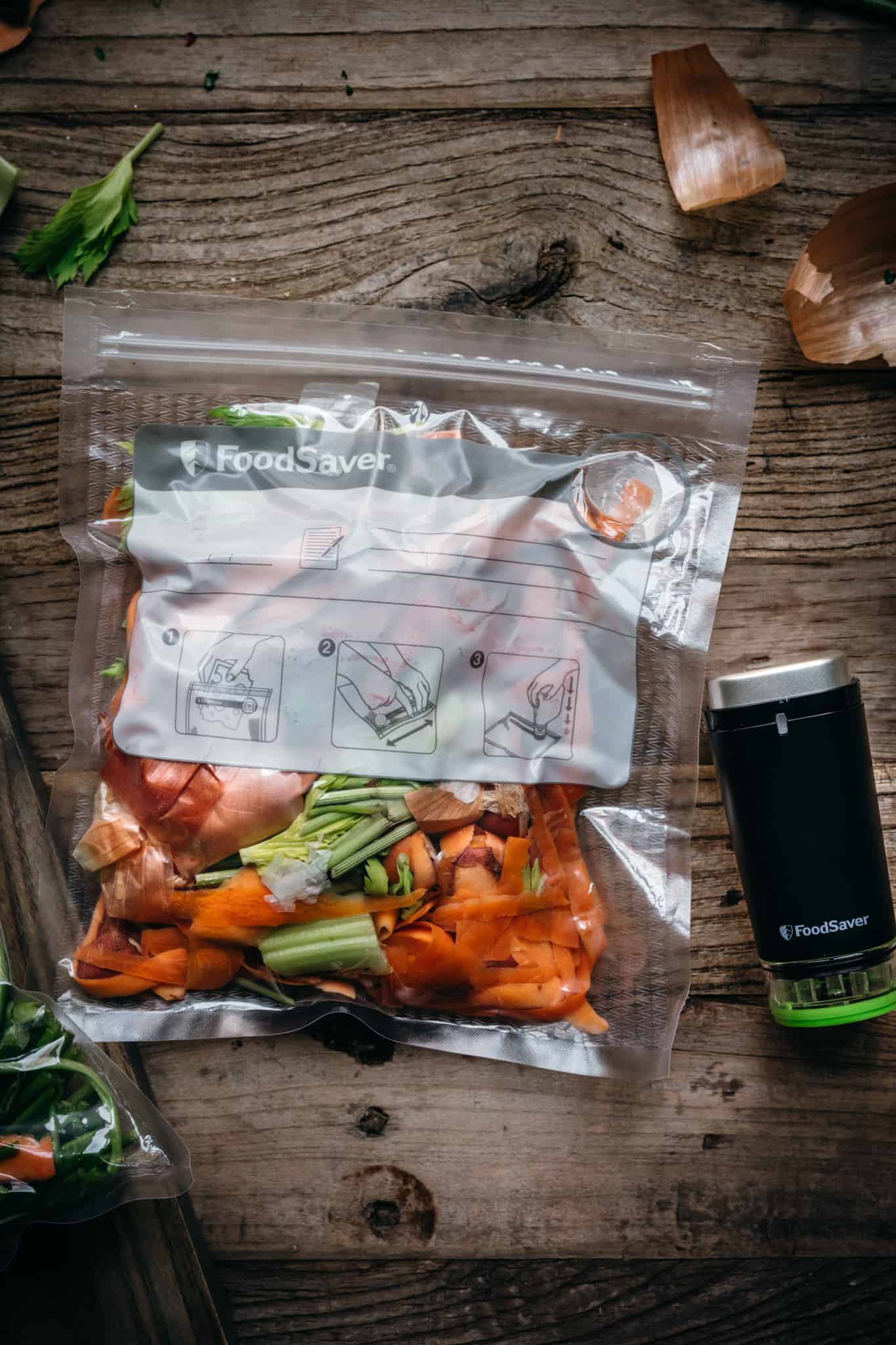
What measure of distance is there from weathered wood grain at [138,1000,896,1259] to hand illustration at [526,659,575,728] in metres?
0.39

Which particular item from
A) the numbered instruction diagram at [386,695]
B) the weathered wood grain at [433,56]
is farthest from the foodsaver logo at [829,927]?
the weathered wood grain at [433,56]

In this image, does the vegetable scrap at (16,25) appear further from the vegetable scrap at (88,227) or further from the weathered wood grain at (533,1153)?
the weathered wood grain at (533,1153)

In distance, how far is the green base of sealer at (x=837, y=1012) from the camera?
0.81m

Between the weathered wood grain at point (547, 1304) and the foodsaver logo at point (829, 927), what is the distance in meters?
0.41

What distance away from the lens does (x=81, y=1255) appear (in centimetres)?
85

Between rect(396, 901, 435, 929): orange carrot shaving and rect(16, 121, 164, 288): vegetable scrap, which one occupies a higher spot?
rect(16, 121, 164, 288): vegetable scrap

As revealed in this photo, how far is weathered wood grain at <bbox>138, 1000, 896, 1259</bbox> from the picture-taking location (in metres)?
0.90

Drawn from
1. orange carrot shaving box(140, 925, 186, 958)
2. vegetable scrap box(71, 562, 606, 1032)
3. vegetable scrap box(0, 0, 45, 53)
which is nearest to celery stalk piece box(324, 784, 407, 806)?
vegetable scrap box(71, 562, 606, 1032)

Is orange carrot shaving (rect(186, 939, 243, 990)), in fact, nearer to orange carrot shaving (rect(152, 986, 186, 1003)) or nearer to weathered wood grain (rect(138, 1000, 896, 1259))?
orange carrot shaving (rect(152, 986, 186, 1003))

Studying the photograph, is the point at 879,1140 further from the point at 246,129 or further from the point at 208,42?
the point at 208,42

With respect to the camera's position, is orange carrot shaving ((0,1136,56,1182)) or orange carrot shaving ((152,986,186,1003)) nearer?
orange carrot shaving ((0,1136,56,1182))

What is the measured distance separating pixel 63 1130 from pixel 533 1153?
1.57 feet

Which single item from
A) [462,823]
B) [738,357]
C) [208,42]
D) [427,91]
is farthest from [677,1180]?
[208,42]

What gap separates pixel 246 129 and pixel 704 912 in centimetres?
101
